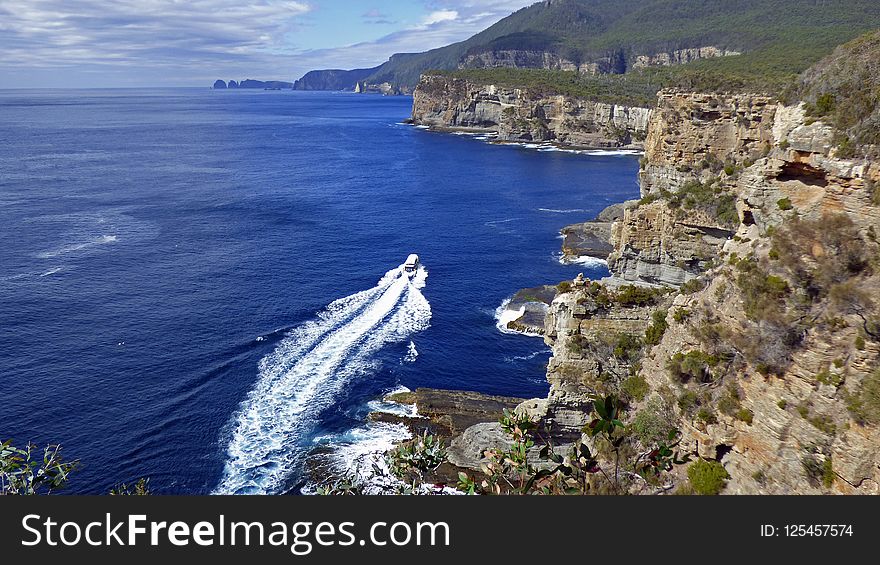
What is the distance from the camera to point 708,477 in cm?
1731

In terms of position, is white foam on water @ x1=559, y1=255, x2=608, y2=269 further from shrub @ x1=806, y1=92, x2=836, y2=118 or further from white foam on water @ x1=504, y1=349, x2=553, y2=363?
shrub @ x1=806, y1=92, x2=836, y2=118

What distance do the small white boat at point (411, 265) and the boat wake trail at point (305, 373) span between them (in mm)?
2794

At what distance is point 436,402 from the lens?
48594 millimetres

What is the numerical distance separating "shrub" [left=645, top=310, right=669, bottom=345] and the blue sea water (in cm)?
2548

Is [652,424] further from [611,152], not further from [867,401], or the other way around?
[611,152]

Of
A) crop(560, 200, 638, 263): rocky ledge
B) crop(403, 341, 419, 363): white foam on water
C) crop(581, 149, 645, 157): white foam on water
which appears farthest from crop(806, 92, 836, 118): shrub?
crop(581, 149, 645, 157): white foam on water

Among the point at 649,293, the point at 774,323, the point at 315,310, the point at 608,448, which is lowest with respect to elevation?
the point at 315,310

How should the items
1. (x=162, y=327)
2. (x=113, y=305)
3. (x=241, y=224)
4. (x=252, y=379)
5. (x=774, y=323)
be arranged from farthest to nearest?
(x=241, y=224)
(x=113, y=305)
(x=162, y=327)
(x=252, y=379)
(x=774, y=323)

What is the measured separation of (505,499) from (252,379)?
4265cm

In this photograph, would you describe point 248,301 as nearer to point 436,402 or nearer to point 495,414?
point 436,402

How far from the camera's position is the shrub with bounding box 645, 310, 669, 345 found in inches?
932

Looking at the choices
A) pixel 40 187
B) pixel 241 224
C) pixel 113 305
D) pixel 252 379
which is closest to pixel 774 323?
pixel 252 379

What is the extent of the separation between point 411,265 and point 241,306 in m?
21.8

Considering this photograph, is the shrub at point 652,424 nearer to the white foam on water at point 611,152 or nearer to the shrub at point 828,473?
the shrub at point 828,473
